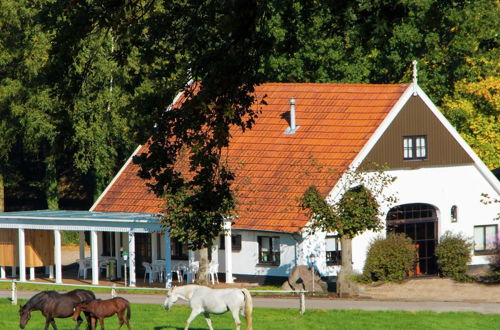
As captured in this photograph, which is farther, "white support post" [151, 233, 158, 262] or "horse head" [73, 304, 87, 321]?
"white support post" [151, 233, 158, 262]

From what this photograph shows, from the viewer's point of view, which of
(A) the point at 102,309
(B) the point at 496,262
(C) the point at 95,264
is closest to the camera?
(A) the point at 102,309

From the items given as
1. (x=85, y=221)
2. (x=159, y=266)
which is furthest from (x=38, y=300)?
(x=159, y=266)

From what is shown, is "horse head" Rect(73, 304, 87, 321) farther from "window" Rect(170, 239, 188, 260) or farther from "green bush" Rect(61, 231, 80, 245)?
"green bush" Rect(61, 231, 80, 245)

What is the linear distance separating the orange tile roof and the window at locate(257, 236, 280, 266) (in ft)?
2.19

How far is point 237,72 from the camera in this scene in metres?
17.6

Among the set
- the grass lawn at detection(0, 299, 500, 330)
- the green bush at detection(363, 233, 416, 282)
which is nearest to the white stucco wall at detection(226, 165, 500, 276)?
the green bush at detection(363, 233, 416, 282)

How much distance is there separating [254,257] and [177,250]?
3.23 meters

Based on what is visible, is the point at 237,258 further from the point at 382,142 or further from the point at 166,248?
the point at 382,142

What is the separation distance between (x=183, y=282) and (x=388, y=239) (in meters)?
6.79

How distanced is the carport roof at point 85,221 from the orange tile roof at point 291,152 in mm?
1037

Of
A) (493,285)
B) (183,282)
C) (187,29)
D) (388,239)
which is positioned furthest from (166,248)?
(187,29)

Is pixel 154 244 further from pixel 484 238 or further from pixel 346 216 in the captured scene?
pixel 484 238

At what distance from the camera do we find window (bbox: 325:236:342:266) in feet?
144

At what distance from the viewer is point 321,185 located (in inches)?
1683
